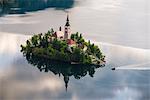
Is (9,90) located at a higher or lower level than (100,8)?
lower

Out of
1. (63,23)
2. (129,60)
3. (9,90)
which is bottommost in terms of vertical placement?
(9,90)

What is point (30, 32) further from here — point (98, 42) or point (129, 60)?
point (129, 60)

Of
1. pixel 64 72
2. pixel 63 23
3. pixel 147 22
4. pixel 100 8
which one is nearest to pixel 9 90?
pixel 64 72

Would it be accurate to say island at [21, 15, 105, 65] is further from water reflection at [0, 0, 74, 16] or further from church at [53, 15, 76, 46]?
water reflection at [0, 0, 74, 16]

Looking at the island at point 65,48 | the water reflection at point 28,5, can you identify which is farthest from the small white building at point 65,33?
the water reflection at point 28,5

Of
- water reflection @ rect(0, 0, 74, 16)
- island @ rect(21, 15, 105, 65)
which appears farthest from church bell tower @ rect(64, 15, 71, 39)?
water reflection @ rect(0, 0, 74, 16)

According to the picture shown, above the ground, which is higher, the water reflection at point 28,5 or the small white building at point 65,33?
the water reflection at point 28,5

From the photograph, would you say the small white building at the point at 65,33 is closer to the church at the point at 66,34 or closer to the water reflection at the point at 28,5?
the church at the point at 66,34

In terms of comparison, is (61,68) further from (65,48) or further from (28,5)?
(28,5)
